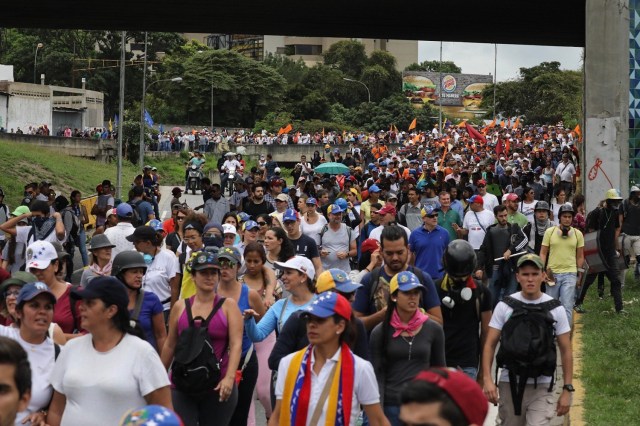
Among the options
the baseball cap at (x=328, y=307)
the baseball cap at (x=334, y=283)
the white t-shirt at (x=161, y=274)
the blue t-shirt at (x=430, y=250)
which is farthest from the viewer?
the blue t-shirt at (x=430, y=250)

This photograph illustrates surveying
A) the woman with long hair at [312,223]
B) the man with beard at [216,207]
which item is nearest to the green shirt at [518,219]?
the woman with long hair at [312,223]

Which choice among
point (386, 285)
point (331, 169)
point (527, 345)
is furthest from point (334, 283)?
point (331, 169)

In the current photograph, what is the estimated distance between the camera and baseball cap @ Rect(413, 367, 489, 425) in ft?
13.4

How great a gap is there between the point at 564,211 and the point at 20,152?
123 ft

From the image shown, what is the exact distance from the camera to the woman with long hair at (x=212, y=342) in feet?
25.5

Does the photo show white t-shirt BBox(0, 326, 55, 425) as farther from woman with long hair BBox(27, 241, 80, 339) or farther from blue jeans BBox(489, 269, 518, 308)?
blue jeans BBox(489, 269, 518, 308)

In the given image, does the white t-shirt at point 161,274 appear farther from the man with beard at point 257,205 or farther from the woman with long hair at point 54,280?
the man with beard at point 257,205

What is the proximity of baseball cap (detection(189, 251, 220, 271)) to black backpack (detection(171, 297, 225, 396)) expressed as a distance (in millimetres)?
413

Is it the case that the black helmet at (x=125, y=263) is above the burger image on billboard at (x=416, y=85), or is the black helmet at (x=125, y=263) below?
below

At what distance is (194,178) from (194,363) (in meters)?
36.2

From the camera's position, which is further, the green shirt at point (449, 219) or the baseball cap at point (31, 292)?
the green shirt at point (449, 219)

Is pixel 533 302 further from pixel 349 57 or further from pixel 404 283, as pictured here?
pixel 349 57

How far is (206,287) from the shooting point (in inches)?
313

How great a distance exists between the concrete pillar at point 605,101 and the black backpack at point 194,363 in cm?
1539
